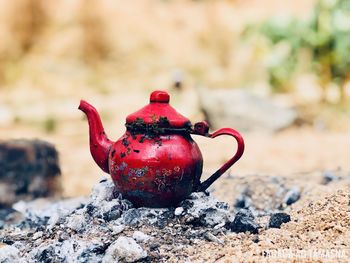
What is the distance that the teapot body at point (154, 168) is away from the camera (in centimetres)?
324

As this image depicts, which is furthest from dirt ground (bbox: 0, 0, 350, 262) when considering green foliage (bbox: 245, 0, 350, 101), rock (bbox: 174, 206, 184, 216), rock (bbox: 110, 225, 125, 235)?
green foliage (bbox: 245, 0, 350, 101)

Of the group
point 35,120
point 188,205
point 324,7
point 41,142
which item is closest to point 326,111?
point 324,7

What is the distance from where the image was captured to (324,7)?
12.9 meters

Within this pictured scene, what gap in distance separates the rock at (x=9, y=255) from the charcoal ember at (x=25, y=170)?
2.51 meters

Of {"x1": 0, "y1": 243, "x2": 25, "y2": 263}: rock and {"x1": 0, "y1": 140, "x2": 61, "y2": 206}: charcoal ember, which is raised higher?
{"x1": 0, "y1": 243, "x2": 25, "y2": 263}: rock

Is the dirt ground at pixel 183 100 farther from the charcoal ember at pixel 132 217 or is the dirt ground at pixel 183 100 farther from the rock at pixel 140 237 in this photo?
the charcoal ember at pixel 132 217

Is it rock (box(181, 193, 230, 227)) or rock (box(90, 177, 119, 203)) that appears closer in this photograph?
rock (box(181, 193, 230, 227))

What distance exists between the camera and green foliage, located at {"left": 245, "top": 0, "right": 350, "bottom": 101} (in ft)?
41.9

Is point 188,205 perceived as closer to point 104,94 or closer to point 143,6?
point 104,94

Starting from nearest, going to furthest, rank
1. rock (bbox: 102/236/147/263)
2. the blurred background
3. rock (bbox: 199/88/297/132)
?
rock (bbox: 102/236/147/263), the blurred background, rock (bbox: 199/88/297/132)

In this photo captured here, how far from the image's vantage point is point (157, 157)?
3246 millimetres

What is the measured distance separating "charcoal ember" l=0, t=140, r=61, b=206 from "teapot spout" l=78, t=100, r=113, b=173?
90.4 inches

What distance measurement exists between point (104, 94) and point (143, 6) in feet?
20.1

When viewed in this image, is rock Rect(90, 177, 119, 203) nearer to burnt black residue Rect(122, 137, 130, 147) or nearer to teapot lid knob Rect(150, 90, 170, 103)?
burnt black residue Rect(122, 137, 130, 147)
